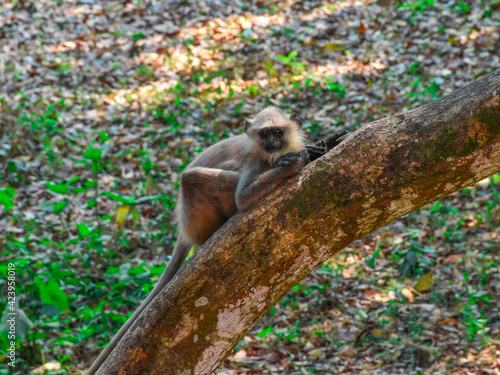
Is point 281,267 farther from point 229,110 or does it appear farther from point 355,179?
point 229,110

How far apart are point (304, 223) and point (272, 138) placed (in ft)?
5.03

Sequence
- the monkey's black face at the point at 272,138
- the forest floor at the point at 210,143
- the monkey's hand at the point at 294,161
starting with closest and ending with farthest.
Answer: the monkey's hand at the point at 294,161
the monkey's black face at the point at 272,138
the forest floor at the point at 210,143

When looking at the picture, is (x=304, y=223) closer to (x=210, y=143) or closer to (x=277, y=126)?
(x=277, y=126)

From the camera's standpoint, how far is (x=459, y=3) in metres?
10.9

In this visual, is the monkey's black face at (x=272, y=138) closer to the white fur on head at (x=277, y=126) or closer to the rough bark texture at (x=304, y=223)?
the white fur on head at (x=277, y=126)

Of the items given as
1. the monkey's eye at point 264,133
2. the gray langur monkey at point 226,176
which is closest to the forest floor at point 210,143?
the gray langur monkey at point 226,176

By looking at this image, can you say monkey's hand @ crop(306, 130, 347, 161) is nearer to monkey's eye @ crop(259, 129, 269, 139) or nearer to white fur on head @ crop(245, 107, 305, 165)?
white fur on head @ crop(245, 107, 305, 165)

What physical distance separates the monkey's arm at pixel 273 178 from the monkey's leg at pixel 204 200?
0.64m

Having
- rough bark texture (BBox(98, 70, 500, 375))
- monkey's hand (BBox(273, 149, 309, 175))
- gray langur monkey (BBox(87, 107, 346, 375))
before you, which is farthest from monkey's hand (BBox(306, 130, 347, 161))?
gray langur monkey (BBox(87, 107, 346, 375))

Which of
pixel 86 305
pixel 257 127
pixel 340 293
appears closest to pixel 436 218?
pixel 340 293

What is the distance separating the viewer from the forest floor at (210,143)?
567cm

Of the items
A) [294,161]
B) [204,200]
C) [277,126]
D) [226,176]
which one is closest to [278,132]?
[277,126]

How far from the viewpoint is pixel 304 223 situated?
9.64ft

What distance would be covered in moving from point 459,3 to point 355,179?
31.4ft
